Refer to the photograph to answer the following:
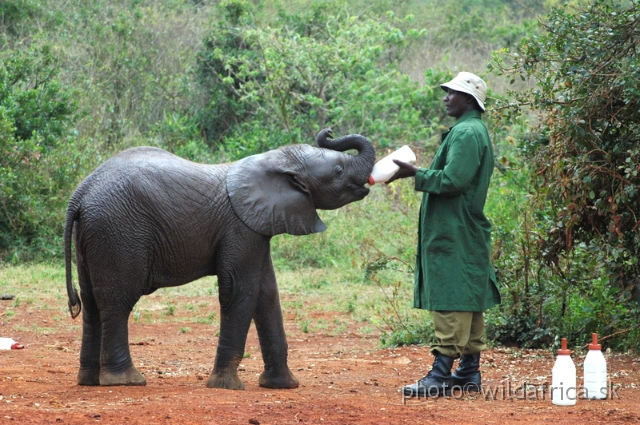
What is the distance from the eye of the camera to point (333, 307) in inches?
436

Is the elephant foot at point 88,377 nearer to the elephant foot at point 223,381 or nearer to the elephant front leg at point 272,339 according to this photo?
the elephant foot at point 223,381

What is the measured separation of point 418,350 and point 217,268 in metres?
2.53

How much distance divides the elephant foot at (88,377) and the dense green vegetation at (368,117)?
3114mm

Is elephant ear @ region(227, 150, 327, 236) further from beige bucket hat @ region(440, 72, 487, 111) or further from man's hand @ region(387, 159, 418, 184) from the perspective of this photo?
beige bucket hat @ region(440, 72, 487, 111)

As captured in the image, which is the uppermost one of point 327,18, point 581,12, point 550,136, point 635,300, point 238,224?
point 327,18

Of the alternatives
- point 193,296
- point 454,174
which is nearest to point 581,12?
point 454,174

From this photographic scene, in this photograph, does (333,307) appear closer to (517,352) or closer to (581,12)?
(517,352)

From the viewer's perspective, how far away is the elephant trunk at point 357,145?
6.38 meters

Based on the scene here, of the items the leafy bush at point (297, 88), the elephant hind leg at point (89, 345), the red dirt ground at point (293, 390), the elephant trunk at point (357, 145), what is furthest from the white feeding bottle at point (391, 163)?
the leafy bush at point (297, 88)

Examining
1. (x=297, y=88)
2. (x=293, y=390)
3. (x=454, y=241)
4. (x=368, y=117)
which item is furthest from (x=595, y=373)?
(x=297, y=88)

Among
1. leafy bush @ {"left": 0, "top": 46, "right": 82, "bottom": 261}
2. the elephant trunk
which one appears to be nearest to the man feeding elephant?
the elephant trunk

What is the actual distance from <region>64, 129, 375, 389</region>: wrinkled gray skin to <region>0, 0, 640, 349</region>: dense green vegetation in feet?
5.61

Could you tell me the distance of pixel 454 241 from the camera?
5941 mm

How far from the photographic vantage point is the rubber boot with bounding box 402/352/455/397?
5.97 meters
